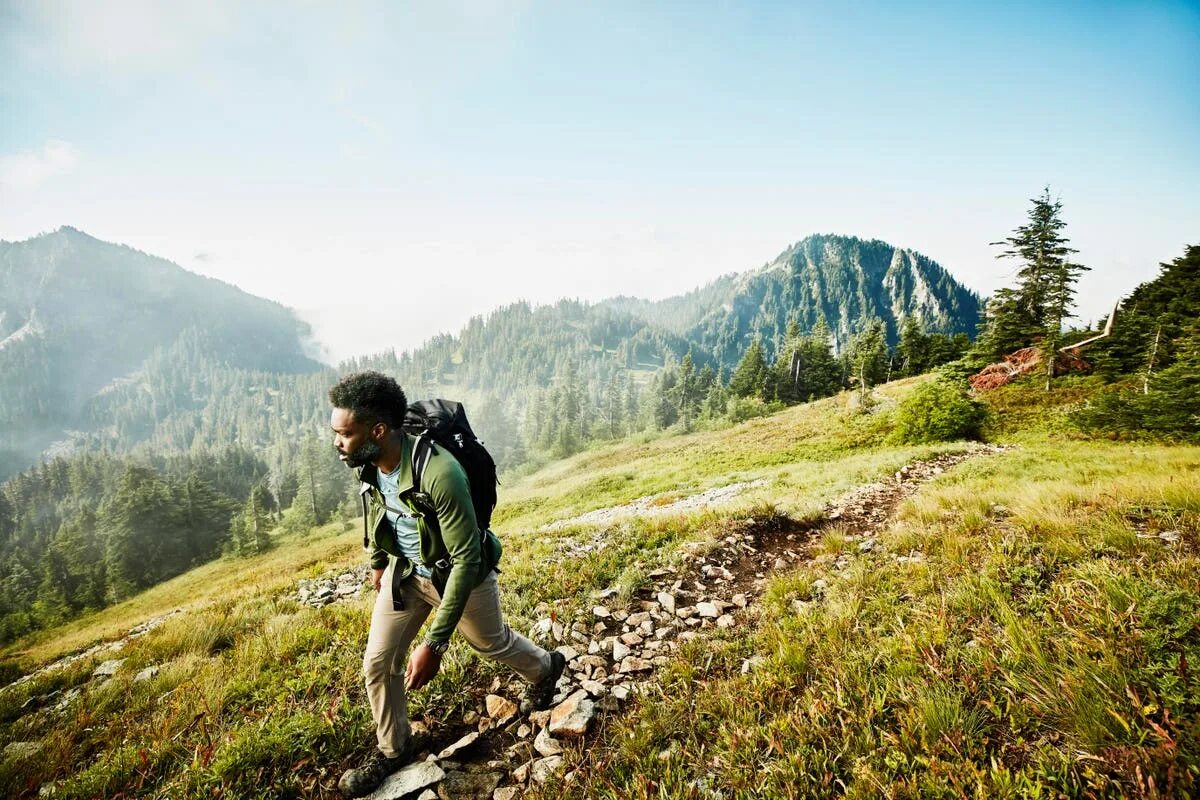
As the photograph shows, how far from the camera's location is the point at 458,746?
3803mm

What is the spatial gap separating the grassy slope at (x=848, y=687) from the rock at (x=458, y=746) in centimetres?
47

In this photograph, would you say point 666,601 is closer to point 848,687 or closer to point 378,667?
point 848,687

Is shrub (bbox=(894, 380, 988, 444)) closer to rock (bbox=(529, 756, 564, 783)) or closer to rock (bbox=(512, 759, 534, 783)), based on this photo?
rock (bbox=(529, 756, 564, 783))

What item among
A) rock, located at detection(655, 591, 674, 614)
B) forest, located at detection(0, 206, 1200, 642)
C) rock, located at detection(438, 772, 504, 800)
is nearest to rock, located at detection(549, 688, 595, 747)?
rock, located at detection(438, 772, 504, 800)

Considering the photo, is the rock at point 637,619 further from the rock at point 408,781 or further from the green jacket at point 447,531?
the green jacket at point 447,531

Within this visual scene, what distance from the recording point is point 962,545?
18.9 ft

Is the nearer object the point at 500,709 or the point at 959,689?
the point at 959,689

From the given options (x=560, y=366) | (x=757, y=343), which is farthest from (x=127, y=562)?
(x=560, y=366)

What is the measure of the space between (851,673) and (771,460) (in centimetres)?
2395

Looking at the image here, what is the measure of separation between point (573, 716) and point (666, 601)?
8.00ft

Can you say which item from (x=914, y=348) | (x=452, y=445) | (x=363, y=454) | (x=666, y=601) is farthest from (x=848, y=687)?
(x=914, y=348)

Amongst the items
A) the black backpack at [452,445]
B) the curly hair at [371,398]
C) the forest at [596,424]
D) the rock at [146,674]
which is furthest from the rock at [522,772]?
the forest at [596,424]

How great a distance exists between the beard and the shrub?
87.1 feet

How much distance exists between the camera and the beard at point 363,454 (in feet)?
10.9
